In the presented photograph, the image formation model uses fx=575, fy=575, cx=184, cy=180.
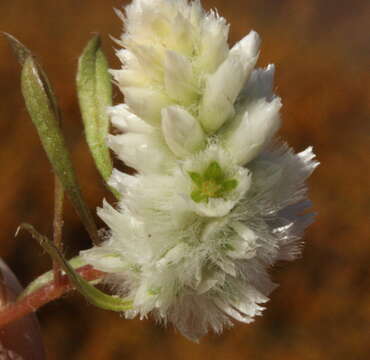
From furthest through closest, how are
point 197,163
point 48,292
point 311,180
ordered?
point 311,180 → point 48,292 → point 197,163

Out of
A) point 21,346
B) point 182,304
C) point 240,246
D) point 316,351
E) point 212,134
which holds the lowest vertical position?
point 316,351

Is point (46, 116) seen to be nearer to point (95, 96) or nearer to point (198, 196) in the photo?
point (95, 96)

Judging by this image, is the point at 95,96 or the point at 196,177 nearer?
the point at 196,177

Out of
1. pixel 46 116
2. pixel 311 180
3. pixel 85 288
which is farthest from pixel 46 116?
pixel 311 180

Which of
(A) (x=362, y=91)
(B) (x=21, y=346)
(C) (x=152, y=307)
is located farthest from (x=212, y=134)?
(A) (x=362, y=91)

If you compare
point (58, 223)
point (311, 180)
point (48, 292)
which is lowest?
point (311, 180)

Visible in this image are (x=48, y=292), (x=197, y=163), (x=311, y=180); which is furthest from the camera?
(x=311, y=180)

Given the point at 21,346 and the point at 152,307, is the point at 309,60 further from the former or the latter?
the point at 152,307
